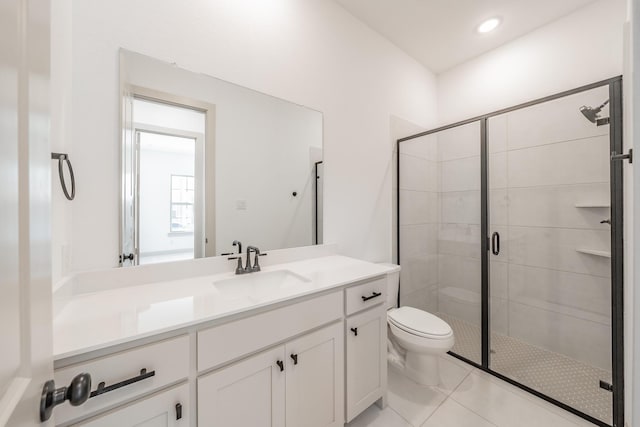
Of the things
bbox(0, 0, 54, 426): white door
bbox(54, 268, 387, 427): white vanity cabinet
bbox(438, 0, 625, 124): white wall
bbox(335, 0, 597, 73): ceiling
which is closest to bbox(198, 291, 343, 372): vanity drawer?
bbox(54, 268, 387, 427): white vanity cabinet

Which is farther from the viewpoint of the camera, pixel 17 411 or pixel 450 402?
pixel 450 402

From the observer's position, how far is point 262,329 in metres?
1.01

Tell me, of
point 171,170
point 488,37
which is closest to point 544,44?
point 488,37

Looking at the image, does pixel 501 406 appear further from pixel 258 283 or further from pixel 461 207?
pixel 258 283

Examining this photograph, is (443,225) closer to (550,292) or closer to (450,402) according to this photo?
(550,292)

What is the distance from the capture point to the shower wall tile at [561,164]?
1.67 m

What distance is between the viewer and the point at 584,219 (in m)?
1.83

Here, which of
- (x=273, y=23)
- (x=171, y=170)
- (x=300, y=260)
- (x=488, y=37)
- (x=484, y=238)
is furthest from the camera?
(x=488, y=37)

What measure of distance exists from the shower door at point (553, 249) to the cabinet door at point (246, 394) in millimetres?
1812

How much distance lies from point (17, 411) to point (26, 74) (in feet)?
1.67

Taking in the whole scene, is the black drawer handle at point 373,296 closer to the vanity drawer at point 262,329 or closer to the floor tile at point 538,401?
the vanity drawer at point 262,329

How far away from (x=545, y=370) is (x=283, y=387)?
203 cm

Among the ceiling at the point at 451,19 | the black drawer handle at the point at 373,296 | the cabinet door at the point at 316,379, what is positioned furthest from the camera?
the ceiling at the point at 451,19

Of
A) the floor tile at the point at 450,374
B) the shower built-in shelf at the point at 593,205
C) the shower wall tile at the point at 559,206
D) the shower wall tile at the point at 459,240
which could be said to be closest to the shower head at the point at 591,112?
the shower wall tile at the point at 559,206
